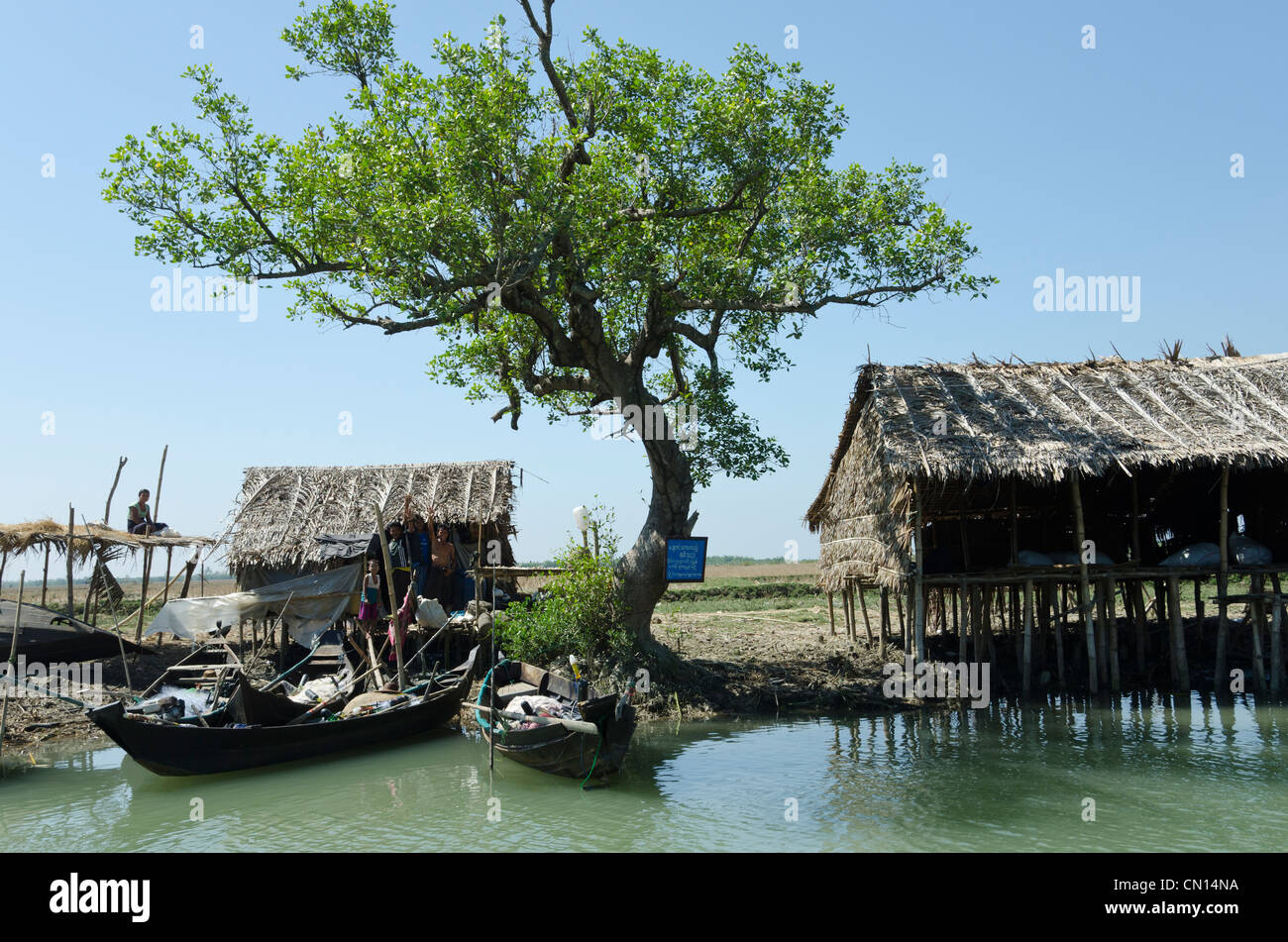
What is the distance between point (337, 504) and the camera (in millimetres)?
17766

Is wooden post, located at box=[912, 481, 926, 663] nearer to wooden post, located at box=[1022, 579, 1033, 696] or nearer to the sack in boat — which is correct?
wooden post, located at box=[1022, 579, 1033, 696]

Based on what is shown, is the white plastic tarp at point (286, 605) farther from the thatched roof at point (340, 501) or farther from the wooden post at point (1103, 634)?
the wooden post at point (1103, 634)

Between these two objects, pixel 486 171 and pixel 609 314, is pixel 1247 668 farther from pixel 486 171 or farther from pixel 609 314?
pixel 486 171

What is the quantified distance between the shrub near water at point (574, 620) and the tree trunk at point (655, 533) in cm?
38

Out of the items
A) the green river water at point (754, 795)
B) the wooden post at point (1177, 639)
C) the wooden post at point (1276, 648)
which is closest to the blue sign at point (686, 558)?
the green river water at point (754, 795)

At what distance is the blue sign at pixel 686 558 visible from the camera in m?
13.9

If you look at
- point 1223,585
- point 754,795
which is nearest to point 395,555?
point 754,795

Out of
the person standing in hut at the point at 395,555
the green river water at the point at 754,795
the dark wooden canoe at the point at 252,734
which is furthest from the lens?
the person standing in hut at the point at 395,555

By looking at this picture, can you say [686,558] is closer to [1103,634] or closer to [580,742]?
[580,742]

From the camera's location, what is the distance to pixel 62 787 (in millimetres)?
10680

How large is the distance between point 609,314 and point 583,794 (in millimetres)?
8351

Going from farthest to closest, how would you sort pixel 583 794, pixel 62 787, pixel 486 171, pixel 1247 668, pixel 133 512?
pixel 133 512 < pixel 1247 668 < pixel 486 171 < pixel 62 787 < pixel 583 794

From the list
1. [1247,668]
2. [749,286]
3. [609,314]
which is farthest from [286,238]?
[1247,668]

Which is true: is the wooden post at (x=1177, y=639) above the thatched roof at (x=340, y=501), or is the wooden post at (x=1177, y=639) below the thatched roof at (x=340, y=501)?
below
